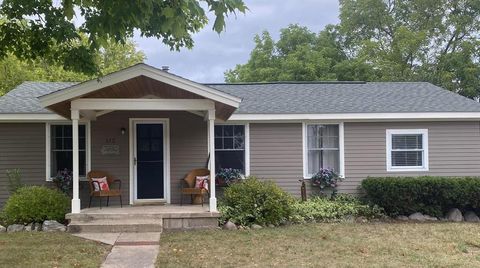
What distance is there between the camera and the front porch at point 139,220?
31.1 ft

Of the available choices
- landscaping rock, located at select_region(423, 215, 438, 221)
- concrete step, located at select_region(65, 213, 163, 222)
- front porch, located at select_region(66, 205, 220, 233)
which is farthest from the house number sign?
landscaping rock, located at select_region(423, 215, 438, 221)

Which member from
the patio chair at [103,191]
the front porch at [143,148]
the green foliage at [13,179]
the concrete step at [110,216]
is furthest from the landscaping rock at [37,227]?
the green foliage at [13,179]

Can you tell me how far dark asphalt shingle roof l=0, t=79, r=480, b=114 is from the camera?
12453 mm

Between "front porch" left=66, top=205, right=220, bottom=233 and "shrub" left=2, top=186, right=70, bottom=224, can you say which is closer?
"front porch" left=66, top=205, right=220, bottom=233

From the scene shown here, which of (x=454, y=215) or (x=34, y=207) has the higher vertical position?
(x=34, y=207)

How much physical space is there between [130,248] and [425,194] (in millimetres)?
6918

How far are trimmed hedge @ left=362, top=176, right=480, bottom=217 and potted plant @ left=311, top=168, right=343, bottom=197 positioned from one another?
1.07 metres

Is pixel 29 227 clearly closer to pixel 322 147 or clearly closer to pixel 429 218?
pixel 322 147

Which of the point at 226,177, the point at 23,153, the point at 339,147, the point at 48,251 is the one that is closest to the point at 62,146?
the point at 23,153

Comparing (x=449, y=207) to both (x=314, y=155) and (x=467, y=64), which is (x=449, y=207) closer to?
(x=314, y=155)

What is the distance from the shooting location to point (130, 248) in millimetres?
8031

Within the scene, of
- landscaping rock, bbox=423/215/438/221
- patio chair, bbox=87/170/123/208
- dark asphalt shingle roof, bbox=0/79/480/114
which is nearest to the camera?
→ patio chair, bbox=87/170/123/208

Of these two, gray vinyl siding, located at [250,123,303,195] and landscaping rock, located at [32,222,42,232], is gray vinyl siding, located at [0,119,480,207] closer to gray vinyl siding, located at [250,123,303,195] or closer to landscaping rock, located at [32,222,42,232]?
gray vinyl siding, located at [250,123,303,195]

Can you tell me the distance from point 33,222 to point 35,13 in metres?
4.14
